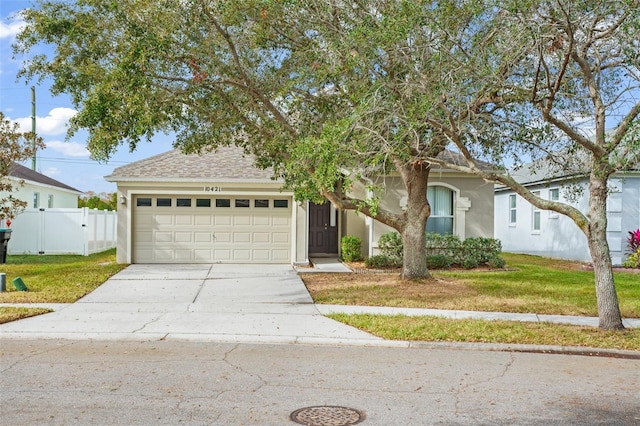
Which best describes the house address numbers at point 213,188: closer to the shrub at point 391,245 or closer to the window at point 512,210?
the shrub at point 391,245

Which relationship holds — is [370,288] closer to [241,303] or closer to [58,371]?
[241,303]

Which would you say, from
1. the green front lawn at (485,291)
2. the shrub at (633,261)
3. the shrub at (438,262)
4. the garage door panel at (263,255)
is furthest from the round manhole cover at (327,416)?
the shrub at (633,261)

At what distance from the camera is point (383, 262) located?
62.1 ft

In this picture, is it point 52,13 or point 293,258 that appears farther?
point 293,258

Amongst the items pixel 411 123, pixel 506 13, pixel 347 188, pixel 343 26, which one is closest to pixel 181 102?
pixel 343 26

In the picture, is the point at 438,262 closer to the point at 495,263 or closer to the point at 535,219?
the point at 495,263

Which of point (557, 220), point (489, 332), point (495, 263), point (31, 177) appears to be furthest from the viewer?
point (31, 177)

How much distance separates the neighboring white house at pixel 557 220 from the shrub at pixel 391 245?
182 inches

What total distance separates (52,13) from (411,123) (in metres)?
A: 7.69

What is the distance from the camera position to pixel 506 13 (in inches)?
393

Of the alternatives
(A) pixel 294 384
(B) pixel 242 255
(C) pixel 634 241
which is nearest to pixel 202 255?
(B) pixel 242 255

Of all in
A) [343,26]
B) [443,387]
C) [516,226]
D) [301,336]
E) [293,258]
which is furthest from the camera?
[516,226]

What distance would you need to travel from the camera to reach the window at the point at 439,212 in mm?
20828

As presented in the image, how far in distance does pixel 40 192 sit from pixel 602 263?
26.1m
